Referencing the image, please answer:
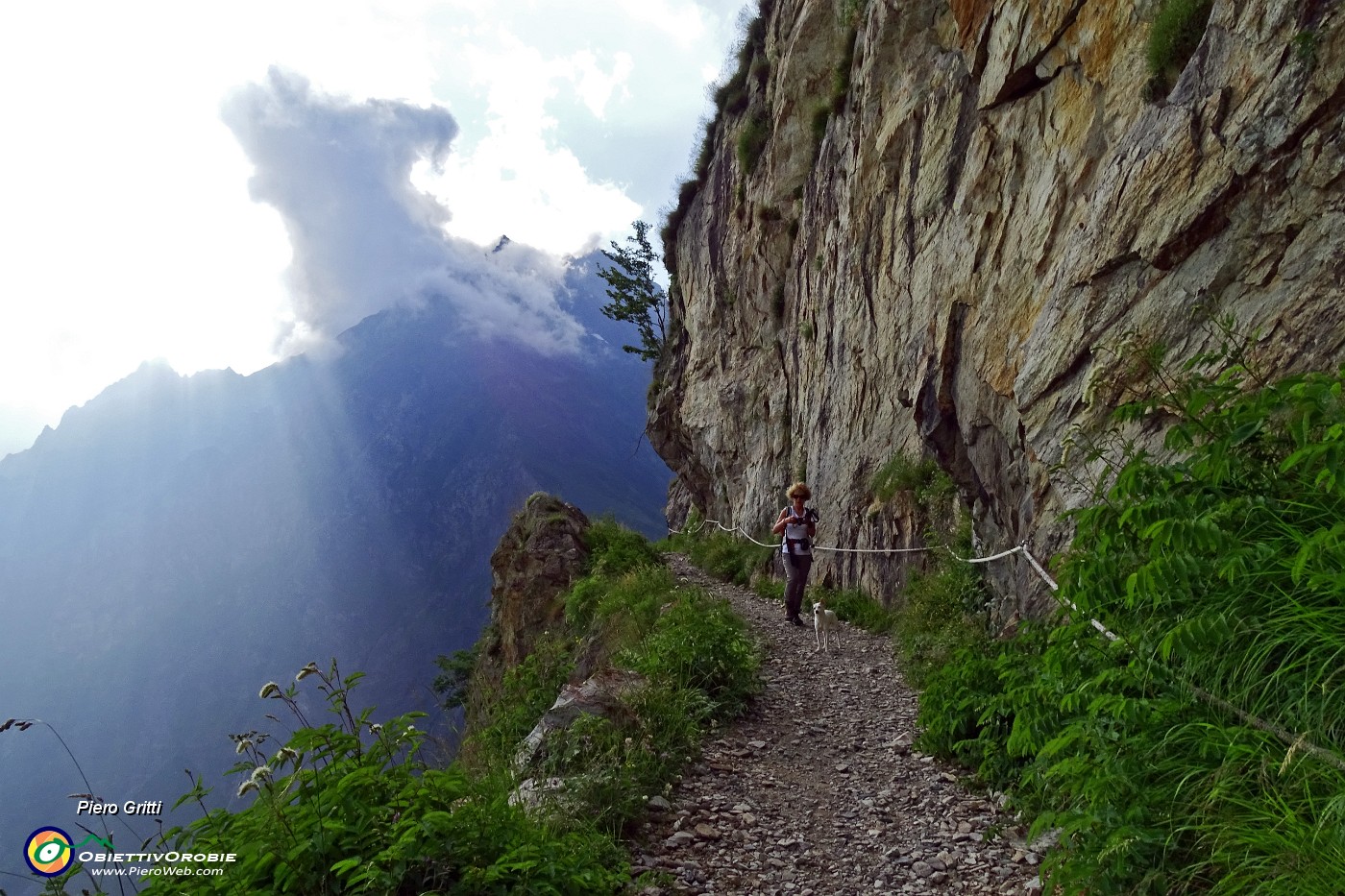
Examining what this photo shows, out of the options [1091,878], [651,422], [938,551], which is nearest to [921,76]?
[938,551]

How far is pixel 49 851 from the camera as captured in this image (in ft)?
11.2

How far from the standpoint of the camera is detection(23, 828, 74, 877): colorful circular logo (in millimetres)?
3324

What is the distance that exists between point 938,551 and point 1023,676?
5.58m

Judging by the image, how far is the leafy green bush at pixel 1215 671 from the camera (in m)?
2.49

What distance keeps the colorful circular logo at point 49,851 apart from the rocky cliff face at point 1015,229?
25.3 feet

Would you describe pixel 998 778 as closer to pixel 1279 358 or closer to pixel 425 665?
pixel 1279 358

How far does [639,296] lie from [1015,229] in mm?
30281

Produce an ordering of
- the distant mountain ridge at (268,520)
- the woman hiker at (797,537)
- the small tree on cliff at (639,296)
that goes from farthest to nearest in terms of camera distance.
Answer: the distant mountain ridge at (268,520)
the small tree on cliff at (639,296)
the woman hiker at (797,537)

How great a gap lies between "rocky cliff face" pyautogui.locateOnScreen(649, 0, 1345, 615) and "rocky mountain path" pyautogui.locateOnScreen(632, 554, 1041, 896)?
2557 mm

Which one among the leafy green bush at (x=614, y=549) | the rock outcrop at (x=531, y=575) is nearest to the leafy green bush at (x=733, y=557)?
the leafy green bush at (x=614, y=549)

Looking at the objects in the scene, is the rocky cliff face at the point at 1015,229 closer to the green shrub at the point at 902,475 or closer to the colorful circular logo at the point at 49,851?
the green shrub at the point at 902,475

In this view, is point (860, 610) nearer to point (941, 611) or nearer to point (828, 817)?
point (941, 611)

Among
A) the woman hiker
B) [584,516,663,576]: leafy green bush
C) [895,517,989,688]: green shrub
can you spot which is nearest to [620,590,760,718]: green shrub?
[895,517,989,688]: green shrub

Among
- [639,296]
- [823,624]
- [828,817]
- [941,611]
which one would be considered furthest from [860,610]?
[639,296]
